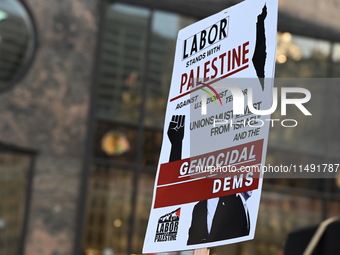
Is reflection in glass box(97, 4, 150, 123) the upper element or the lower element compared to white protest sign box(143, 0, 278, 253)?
upper

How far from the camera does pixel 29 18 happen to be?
12555mm

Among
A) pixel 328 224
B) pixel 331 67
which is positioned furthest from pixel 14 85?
pixel 328 224

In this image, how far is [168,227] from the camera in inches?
143

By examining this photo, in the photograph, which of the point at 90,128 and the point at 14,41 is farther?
the point at 90,128

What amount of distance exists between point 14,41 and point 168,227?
9318 millimetres

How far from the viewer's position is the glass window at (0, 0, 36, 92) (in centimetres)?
1230

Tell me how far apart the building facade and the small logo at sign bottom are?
8.64 m

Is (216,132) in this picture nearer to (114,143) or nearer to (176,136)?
(176,136)

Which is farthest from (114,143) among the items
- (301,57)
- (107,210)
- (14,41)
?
(301,57)

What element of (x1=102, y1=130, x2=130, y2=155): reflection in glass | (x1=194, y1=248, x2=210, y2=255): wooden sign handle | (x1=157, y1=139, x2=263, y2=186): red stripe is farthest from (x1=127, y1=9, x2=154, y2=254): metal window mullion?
(x1=194, y1=248, x2=210, y2=255): wooden sign handle

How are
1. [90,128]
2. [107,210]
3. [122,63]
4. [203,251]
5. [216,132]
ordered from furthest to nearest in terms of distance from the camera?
[122,63] → [90,128] → [107,210] → [216,132] → [203,251]

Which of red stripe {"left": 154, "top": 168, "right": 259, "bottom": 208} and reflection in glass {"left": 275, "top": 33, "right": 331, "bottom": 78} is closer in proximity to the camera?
red stripe {"left": 154, "top": 168, "right": 259, "bottom": 208}

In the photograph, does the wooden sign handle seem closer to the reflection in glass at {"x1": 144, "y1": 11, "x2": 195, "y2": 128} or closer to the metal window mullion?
the metal window mullion

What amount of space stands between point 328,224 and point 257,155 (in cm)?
126
